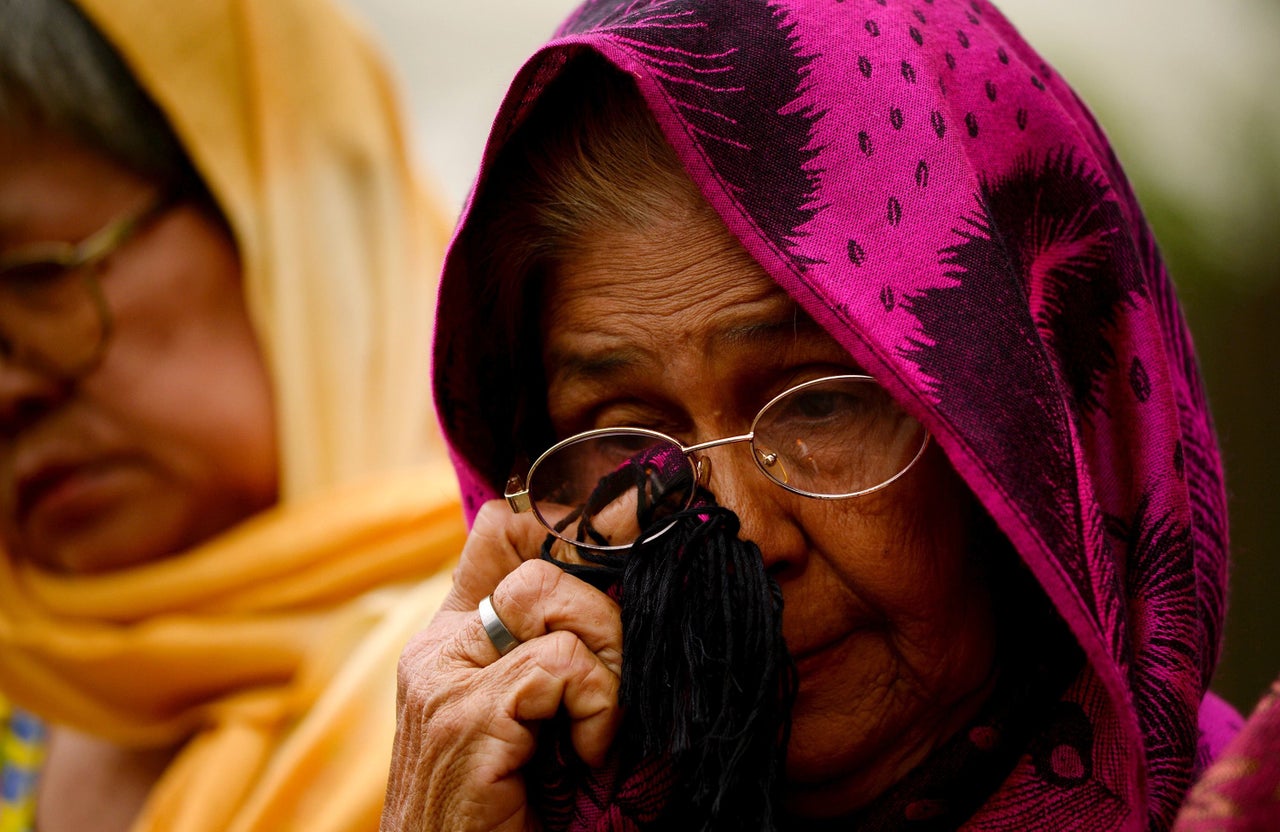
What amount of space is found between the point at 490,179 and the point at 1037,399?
914mm

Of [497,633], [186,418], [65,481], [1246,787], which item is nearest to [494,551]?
[497,633]

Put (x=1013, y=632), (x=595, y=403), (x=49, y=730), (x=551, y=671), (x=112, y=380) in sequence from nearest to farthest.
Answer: (x=551, y=671) < (x=1013, y=632) < (x=595, y=403) < (x=112, y=380) < (x=49, y=730)

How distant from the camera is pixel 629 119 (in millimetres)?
1688

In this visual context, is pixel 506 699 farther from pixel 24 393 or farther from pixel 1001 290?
pixel 24 393

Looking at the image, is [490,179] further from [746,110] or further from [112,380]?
[112,380]

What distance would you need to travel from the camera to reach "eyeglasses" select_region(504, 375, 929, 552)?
1560mm

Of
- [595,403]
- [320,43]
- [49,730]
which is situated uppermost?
[320,43]

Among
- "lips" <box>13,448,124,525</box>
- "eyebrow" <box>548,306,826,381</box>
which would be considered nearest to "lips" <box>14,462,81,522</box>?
"lips" <box>13,448,124,525</box>

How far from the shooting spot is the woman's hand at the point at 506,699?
1.50 meters

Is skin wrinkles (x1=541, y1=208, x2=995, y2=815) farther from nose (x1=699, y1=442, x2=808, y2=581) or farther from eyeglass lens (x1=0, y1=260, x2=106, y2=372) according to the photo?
eyeglass lens (x1=0, y1=260, x2=106, y2=372)

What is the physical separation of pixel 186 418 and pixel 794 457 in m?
1.89

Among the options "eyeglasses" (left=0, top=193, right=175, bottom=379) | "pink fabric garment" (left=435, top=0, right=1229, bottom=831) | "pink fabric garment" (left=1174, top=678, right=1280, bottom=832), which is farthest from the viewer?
"eyeglasses" (left=0, top=193, right=175, bottom=379)

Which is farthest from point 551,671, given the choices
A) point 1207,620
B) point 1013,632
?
point 1207,620

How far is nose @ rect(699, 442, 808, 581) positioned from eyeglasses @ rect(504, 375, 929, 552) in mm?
18
